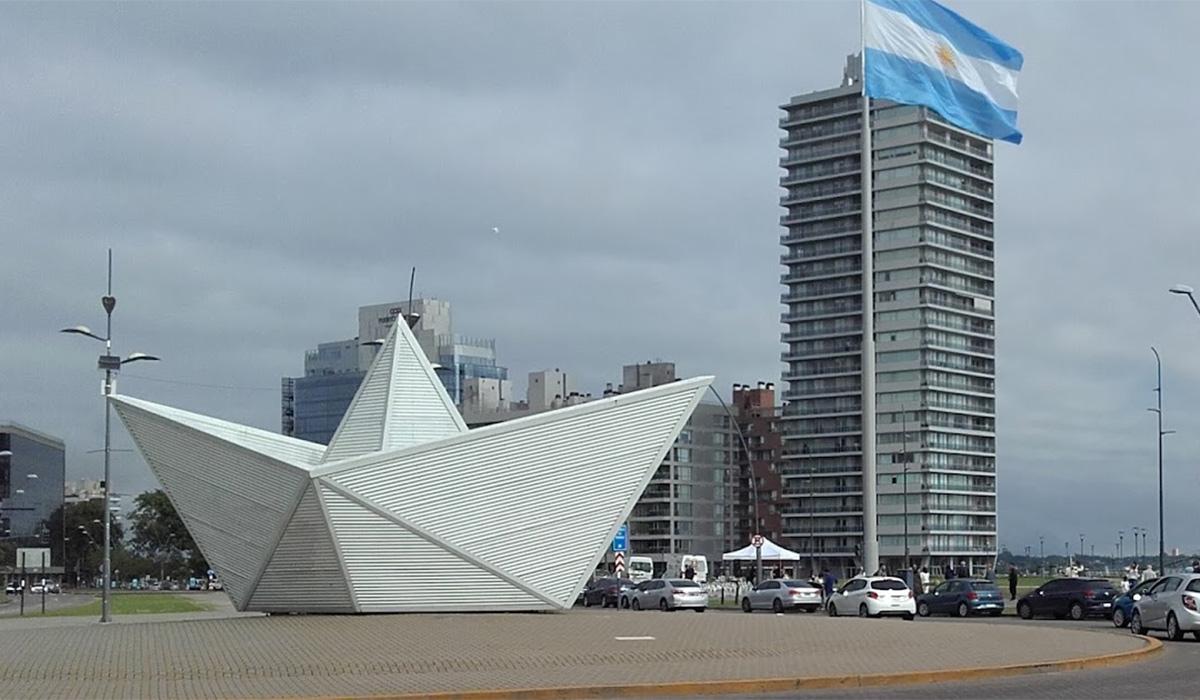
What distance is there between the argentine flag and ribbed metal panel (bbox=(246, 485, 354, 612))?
16589 mm

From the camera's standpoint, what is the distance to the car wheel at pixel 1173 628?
31.5 m

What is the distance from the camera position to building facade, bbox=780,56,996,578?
129875mm

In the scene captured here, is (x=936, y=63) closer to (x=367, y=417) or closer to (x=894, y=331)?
(x=367, y=417)

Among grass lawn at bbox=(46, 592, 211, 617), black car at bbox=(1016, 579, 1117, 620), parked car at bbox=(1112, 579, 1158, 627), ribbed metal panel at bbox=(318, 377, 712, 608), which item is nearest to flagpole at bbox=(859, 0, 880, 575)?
ribbed metal panel at bbox=(318, 377, 712, 608)

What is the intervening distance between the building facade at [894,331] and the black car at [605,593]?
69.6m

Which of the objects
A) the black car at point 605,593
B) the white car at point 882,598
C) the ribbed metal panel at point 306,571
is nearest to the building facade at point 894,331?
the black car at point 605,593

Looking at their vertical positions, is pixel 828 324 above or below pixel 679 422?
above

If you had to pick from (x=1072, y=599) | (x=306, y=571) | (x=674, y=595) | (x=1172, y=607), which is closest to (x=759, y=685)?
(x=1172, y=607)

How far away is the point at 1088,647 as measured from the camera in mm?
26609

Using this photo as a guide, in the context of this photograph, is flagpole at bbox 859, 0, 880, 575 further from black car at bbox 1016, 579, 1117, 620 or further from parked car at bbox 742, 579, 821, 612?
parked car at bbox 742, 579, 821, 612

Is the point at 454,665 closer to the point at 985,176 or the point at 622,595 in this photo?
the point at 622,595

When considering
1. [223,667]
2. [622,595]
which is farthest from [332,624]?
[622,595]

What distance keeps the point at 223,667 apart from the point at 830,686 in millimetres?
8902

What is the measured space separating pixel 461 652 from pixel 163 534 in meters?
111
